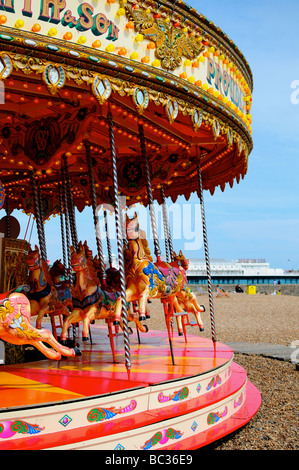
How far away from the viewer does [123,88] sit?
5.00 m

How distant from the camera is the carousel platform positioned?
159 inches

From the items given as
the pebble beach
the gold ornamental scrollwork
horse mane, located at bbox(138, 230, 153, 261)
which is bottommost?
the pebble beach

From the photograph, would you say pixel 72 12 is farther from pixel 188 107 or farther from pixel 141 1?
pixel 188 107

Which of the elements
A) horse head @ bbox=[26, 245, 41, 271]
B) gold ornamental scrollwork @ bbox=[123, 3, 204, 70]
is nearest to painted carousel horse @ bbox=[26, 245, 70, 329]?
horse head @ bbox=[26, 245, 41, 271]

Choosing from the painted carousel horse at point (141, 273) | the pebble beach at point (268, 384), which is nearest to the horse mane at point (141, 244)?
the painted carousel horse at point (141, 273)

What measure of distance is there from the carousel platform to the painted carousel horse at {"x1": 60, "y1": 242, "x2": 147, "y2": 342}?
2.23 ft

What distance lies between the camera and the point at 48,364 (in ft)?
20.9

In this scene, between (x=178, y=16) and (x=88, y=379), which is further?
(x=178, y=16)

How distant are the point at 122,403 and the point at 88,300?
1733 mm

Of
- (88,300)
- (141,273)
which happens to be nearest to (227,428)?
(141,273)

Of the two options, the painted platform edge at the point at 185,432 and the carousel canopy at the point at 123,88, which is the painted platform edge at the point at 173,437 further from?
the carousel canopy at the point at 123,88

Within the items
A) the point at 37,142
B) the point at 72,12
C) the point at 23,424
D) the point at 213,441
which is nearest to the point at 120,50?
the point at 72,12

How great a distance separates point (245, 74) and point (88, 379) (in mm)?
5887

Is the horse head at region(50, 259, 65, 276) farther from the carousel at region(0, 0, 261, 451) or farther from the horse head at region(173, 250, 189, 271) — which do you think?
the horse head at region(173, 250, 189, 271)
